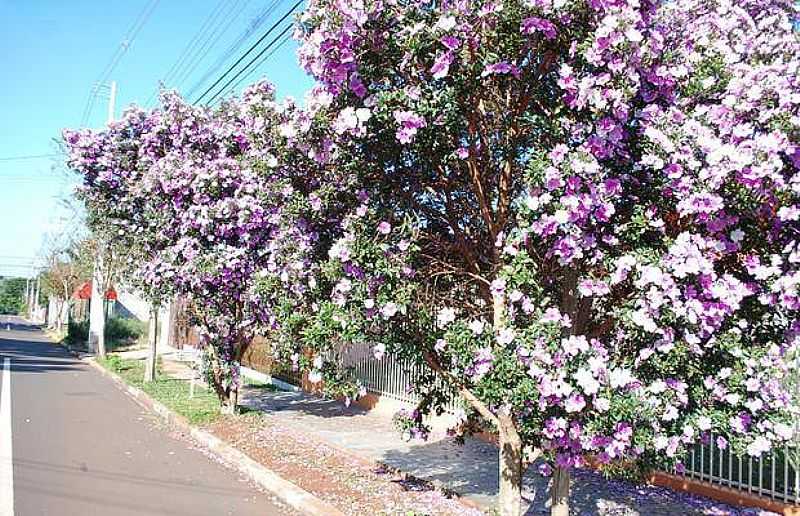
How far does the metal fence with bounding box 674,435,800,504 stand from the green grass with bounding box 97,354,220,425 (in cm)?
786

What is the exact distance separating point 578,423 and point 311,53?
2820mm

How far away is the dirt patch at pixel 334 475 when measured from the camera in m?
7.11

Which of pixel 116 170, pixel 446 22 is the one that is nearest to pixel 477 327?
pixel 446 22

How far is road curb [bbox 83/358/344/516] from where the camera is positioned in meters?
7.11

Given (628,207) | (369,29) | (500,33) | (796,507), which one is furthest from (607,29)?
(796,507)

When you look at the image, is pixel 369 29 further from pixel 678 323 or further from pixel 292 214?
pixel 678 323

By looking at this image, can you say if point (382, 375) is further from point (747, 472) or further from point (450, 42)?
point (450, 42)

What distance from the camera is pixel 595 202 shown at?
4.09 m

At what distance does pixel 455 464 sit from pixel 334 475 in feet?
5.49

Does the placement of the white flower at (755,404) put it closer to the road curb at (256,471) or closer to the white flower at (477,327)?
the white flower at (477,327)

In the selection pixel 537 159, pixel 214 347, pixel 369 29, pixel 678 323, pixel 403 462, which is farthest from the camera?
pixel 214 347

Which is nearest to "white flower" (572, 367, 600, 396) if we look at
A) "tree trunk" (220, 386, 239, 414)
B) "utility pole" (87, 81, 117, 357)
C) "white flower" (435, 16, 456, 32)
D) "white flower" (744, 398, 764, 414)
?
"white flower" (744, 398, 764, 414)

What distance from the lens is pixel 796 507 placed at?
6.39 m

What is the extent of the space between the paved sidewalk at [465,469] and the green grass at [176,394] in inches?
49.0
